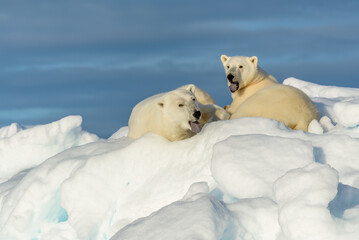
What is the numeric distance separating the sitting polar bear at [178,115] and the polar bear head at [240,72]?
1.71 m

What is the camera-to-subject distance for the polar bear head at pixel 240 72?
10.7 meters

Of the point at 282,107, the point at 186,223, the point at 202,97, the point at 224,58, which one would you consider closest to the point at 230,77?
the point at 224,58

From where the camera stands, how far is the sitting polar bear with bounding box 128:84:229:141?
324 inches

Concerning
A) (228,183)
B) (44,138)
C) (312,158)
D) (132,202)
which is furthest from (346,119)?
(44,138)

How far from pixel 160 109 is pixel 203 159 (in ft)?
3.97

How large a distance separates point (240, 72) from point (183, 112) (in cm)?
285

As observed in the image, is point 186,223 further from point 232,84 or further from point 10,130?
point 10,130

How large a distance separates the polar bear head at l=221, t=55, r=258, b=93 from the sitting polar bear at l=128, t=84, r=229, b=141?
1.71 m

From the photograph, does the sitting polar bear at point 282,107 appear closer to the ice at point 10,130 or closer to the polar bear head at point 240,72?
the polar bear head at point 240,72

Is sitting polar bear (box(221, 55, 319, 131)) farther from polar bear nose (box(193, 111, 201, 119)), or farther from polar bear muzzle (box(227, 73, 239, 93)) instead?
polar bear muzzle (box(227, 73, 239, 93))

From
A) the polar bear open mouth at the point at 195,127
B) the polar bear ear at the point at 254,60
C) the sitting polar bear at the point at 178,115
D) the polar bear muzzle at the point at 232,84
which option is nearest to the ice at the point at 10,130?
the polar bear muzzle at the point at 232,84

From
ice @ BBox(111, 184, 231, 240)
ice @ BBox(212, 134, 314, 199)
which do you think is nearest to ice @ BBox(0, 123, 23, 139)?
ice @ BBox(212, 134, 314, 199)

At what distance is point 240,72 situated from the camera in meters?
10.7

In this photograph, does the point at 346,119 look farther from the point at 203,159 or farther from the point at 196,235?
the point at 196,235
